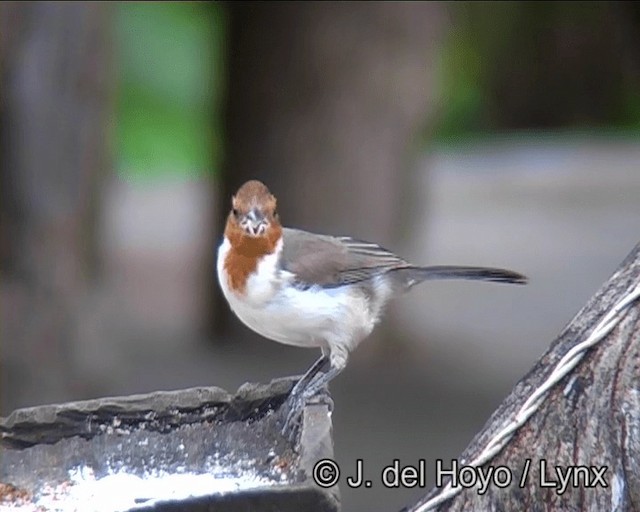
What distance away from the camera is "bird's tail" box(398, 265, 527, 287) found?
351 cm

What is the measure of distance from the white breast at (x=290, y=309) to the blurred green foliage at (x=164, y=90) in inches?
502

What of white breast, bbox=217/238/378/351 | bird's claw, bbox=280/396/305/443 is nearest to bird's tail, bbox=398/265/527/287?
white breast, bbox=217/238/378/351

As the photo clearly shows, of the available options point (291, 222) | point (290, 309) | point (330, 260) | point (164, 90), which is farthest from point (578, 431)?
point (164, 90)

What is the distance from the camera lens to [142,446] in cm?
303

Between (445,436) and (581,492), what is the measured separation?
5.45m

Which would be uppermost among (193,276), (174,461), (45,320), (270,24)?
(270,24)

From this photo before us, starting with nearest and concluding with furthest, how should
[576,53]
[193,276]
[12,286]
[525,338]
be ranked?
[12,286] < [525,338] < [193,276] < [576,53]

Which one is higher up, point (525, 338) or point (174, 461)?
point (174, 461)

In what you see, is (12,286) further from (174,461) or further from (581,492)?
(581,492)

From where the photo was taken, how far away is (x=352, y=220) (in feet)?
29.9

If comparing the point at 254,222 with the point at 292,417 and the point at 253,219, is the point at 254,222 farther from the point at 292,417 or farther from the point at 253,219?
the point at 292,417

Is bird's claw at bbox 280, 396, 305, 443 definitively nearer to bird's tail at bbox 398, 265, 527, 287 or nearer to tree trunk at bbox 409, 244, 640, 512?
tree trunk at bbox 409, 244, 640, 512

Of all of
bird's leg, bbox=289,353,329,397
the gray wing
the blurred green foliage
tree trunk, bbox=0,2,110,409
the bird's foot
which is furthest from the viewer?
the blurred green foliage

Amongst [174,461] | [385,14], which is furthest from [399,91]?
[174,461]
